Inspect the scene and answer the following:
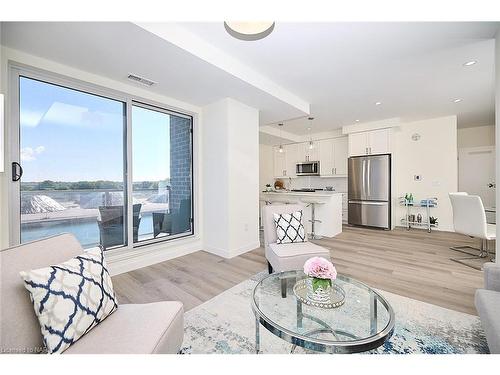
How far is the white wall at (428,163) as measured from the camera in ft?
16.4

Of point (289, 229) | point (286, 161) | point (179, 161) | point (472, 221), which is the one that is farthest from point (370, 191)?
point (179, 161)

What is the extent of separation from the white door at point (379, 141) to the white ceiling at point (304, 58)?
1.34 meters

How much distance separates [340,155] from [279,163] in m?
2.06

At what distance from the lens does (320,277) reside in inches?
55.0

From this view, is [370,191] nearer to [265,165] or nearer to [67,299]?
[265,165]

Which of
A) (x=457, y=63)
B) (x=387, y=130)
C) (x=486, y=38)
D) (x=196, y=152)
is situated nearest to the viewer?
(x=486, y=38)

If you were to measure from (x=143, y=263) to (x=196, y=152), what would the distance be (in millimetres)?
1891

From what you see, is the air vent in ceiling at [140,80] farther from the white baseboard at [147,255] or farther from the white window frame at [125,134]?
the white baseboard at [147,255]

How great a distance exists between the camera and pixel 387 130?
531 centimetres

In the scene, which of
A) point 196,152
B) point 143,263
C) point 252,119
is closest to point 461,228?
point 252,119

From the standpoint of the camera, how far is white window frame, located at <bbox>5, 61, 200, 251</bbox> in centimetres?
211

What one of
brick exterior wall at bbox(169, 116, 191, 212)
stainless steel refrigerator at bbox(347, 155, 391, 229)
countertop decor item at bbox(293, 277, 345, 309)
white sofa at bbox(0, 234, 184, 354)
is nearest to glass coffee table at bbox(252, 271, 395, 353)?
countertop decor item at bbox(293, 277, 345, 309)

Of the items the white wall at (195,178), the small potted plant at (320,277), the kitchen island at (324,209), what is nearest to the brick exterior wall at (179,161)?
the white wall at (195,178)

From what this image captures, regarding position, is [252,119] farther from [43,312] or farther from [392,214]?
[392,214]
